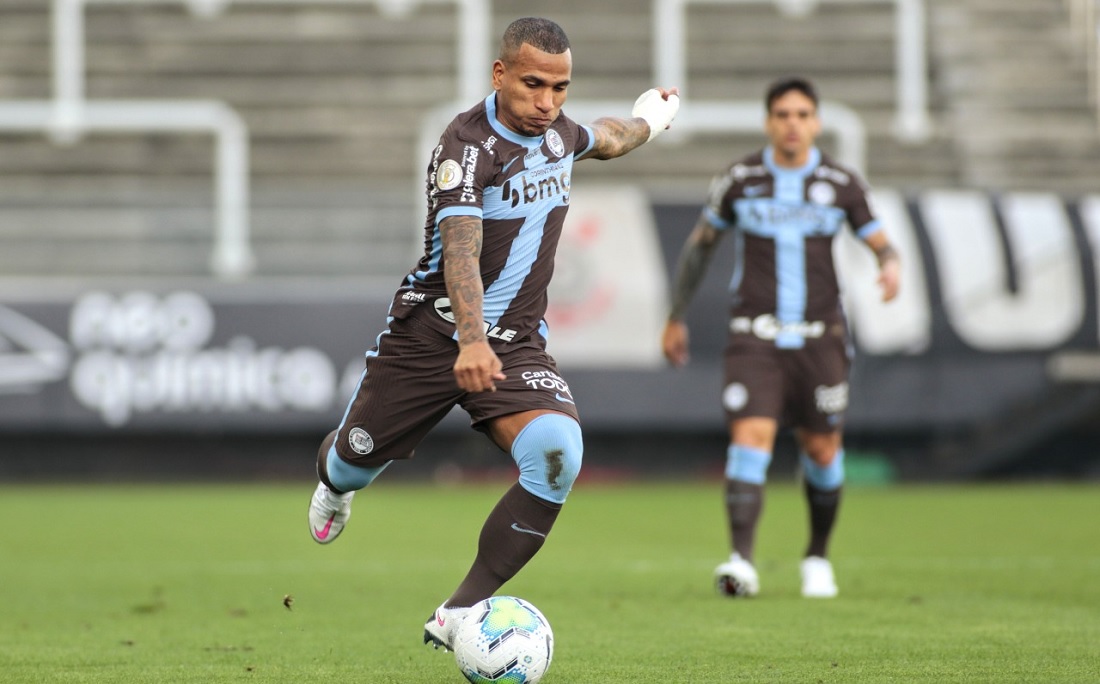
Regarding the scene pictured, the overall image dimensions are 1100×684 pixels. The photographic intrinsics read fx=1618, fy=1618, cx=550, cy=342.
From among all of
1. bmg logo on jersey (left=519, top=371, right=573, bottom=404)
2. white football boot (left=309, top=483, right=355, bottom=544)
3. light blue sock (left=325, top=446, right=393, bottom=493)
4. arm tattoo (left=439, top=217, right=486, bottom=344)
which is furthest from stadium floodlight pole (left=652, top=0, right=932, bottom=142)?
arm tattoo (left=439, top=217, right=486, bottom=344)

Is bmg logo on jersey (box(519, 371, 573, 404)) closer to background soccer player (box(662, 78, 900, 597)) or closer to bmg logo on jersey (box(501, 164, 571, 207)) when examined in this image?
bmg logo on jersey (box(501, 164, 571, 207))

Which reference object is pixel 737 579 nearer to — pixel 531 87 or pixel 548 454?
pixel 548 454

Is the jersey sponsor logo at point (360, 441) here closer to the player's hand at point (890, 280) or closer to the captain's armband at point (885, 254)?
the player's hand at point (890, 280)

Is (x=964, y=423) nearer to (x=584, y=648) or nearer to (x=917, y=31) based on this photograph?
(x=917, y=31)

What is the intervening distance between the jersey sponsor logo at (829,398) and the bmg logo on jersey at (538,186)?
2.76 meters

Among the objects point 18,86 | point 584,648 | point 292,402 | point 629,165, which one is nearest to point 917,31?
point 629,165

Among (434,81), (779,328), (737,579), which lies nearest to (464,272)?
(737,579)

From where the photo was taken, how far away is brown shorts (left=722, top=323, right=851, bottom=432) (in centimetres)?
790

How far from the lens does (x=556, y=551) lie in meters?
10.2

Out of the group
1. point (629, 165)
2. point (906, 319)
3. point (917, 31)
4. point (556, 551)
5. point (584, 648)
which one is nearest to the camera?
point (584, 648)

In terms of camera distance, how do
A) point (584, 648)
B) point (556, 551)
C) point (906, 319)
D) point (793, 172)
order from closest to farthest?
point (584, 648) → point (793, 172) → point (556, 551) → point (906, 319)

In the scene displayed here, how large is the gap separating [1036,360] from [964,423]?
90 centimetres

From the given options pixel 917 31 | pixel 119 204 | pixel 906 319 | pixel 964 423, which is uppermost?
pixel 917 31

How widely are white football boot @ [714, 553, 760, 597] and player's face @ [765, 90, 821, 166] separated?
6.77ft
